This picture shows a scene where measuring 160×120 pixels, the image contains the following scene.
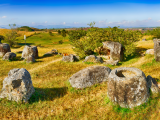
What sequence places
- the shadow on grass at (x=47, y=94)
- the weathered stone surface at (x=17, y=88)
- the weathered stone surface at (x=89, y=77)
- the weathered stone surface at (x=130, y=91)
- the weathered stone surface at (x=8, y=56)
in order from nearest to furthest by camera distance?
the weathered stone surface at (x=130, y=91), the weathered stone surface at (x=17, y=88), the shadow on grass at (x=47, y=94), the weathered stone surface at (x=89, y=77), the weathered stone surface at (x=8, y=56)

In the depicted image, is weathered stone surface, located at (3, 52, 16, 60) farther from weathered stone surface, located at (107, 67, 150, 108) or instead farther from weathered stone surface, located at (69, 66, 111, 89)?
weathered stone surface, located at (107, 67, 150, 108)

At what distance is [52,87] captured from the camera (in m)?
12.6

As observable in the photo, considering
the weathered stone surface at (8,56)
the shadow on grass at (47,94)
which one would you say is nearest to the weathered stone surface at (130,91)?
the shadow on grass at (47,94)

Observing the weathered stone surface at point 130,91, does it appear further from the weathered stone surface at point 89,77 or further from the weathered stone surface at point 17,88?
the weathered stone surface at point 17,88

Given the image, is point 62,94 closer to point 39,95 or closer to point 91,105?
point 39,95

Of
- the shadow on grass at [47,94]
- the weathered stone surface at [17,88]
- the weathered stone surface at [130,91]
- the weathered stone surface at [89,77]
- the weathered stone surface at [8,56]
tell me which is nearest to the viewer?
the weathered stone surface at [130,91]

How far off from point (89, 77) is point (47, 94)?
426 cm

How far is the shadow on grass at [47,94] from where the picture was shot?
10.2 m

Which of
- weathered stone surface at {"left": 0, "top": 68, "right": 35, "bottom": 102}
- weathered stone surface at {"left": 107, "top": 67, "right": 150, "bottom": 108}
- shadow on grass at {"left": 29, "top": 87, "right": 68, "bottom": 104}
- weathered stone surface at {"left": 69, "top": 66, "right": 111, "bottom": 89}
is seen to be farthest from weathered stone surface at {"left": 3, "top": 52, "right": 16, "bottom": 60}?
weathered stone surface at {"left": 107, "top": 67, "right": 150, "bottom": 108}

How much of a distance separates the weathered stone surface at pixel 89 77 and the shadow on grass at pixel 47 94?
1.26m

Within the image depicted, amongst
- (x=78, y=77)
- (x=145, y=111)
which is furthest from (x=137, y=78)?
(x=78, y=77)

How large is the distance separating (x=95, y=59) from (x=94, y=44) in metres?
5.37

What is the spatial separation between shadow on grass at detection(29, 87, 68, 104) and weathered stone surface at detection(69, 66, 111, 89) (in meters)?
1.26

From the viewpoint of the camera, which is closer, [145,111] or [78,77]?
[145,111]
